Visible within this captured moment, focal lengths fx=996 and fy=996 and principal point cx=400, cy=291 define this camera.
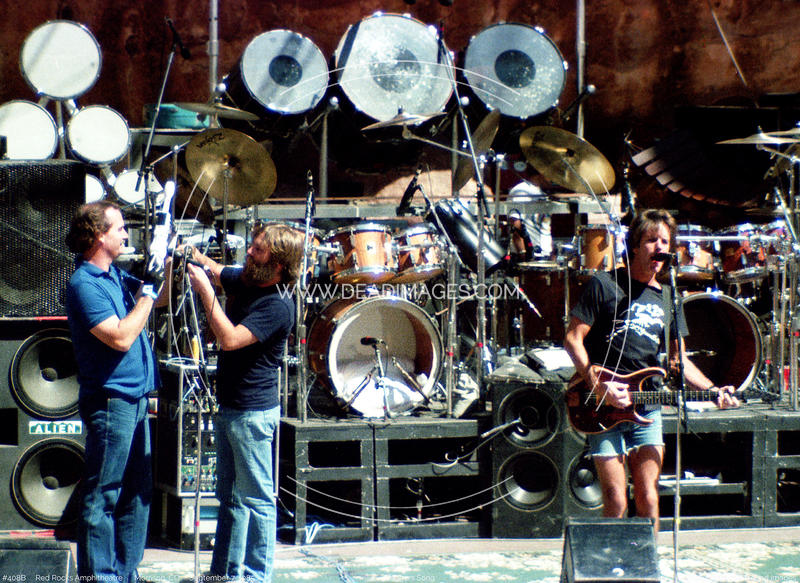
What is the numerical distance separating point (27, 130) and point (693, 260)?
5.54m

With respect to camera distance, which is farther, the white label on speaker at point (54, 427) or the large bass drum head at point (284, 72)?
the large bass drum head at point (284, 72)

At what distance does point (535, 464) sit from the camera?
6.75 metres

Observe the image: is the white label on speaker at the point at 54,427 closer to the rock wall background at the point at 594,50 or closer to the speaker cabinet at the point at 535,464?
the speaker cabinet at the point at 535,464

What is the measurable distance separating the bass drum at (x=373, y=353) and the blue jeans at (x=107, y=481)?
2366mm

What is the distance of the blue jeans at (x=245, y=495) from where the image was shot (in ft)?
16.0

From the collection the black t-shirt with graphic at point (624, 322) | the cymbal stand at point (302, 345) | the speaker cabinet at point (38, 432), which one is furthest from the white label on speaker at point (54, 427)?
the black t-shirt with graphic at point (624, 322)

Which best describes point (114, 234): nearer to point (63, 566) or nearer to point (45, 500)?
point (63, 566)

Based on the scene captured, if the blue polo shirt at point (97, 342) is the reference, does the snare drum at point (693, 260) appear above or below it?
above

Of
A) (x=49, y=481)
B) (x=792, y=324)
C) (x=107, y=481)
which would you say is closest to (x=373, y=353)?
(x=49, y=481)

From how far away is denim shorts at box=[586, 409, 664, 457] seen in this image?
16.2 ft

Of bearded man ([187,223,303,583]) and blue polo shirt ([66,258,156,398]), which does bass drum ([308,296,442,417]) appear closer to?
bearded man ([187,223,303,583])

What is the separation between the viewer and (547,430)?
265 inches

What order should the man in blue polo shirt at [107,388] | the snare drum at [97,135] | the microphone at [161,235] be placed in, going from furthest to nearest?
the snare drum at [97,135] → the man in blue polo shirt at [107,388] → the microphone at [161,235]

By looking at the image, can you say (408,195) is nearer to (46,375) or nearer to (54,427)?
(46,375)
